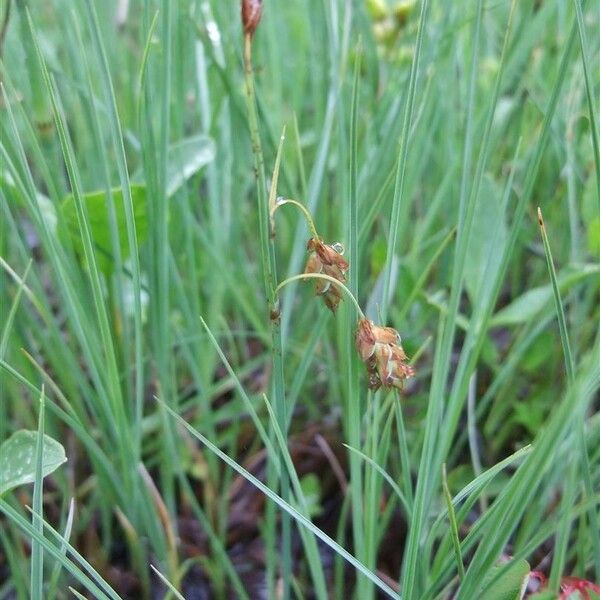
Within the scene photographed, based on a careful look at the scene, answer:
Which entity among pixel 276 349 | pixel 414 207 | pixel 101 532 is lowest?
pixel 101 532

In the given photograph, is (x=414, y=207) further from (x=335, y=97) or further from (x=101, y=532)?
(x=101, y=532)

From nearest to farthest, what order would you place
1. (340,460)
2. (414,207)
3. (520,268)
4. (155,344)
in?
(155,344)
(340,460)
(520,268)
(414,207)

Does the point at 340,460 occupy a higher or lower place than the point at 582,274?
lower

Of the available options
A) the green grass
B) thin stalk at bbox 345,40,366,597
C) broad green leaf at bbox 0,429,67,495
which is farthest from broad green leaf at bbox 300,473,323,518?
broad green leaf at bbox 0,429,67,495

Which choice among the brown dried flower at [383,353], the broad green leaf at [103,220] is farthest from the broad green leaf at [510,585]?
the broad green leaf at [103,220]

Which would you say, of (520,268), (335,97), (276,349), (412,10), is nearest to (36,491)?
(276,349)

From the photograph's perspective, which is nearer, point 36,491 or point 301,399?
point 36,491

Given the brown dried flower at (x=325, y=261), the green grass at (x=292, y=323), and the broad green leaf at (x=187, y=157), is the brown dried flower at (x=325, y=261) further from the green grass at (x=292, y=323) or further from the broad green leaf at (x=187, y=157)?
the broad green leaf at (x=187, y=157)
